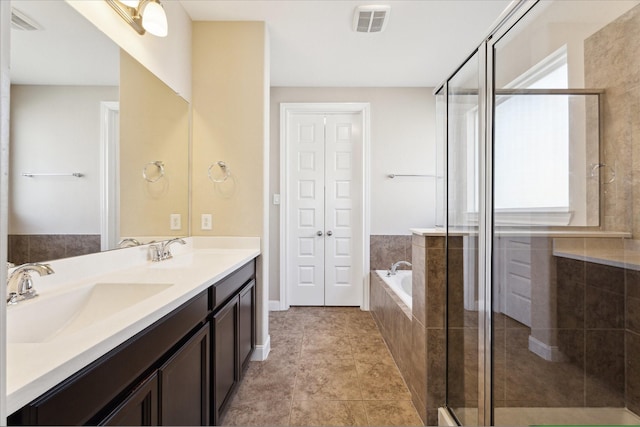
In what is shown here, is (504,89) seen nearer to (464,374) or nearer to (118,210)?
(464,374)

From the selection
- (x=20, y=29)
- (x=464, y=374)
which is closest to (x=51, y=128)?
(x=20, y=29)

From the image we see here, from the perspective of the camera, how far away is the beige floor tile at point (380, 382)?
1.91 meters

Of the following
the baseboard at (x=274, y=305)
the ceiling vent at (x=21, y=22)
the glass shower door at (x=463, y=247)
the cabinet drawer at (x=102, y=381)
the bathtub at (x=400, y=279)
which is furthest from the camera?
the baseboard at (x=274, y=305)

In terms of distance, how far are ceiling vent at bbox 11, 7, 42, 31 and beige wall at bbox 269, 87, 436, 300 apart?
2615 mm

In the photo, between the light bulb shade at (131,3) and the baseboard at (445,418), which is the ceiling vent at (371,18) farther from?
the baseboard at (445,418)

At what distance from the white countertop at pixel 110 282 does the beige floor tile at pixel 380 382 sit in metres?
1.14

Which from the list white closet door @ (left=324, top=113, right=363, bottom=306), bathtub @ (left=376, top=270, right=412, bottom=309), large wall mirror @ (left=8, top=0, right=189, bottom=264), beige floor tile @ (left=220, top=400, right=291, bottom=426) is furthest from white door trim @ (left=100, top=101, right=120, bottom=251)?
white closet door @ (left=324, top=113, right=363, bottom=306)

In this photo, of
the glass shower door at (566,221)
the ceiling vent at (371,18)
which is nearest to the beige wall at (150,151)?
the ceiling vent at (371,18)

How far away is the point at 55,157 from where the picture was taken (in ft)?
3.93

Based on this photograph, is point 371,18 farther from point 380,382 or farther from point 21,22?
point 380,382

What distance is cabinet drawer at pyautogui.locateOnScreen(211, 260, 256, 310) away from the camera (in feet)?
4.77

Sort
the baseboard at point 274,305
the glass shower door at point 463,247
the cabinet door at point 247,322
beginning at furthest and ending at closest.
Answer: the baseboard at point 274,305 < the cabinet door at point 247,322 < the glass shower door at point 463,247

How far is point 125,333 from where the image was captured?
0.76 metres

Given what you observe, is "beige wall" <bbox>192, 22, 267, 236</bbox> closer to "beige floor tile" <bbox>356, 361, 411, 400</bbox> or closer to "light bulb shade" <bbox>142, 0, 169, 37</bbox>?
"light bulb shade" <bbox>142, 0, 169, 37</bbox>
